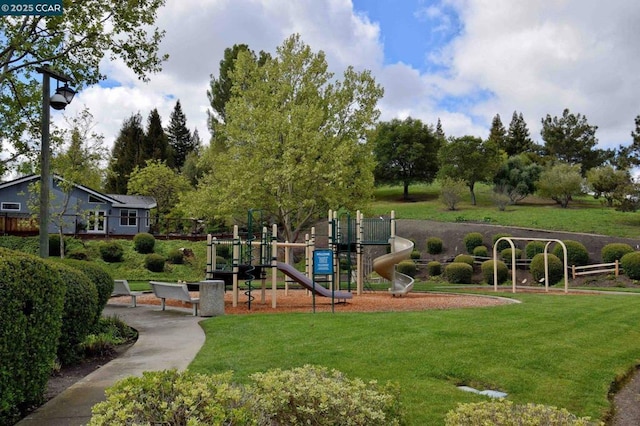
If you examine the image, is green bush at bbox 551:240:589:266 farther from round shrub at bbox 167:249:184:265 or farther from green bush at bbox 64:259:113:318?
green bush at bbox 64:259:113:318

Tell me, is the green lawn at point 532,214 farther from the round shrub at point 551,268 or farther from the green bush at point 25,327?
the green bush at point 25,327

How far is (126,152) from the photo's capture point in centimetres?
5841

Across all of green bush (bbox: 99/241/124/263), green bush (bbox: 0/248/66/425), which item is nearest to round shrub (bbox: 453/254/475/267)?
green bush (bbox: 99/241/124/263)

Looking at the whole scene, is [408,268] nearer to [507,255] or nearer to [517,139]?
[507,255]

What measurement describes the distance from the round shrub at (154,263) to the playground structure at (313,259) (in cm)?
820

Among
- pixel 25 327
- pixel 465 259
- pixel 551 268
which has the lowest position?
pixel 551 268

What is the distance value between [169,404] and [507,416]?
7.31ft

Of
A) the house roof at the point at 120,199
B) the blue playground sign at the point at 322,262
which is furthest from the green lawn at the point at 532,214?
the house roof at the point at 120,199

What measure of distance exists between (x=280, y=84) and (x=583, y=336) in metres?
20.3

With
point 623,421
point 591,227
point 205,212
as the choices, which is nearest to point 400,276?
point 205,212

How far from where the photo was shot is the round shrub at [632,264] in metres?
24.7

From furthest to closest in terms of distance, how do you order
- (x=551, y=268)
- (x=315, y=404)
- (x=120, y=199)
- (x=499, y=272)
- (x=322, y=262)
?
(x=120, y=199) → (x=499, y=272) → (x=551, y=268) → (x=322, y=262) → (x=315, y=404)

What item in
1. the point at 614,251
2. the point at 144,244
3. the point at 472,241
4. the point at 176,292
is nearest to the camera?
the point at 176,292

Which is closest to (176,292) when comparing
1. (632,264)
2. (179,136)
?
(632,264)
